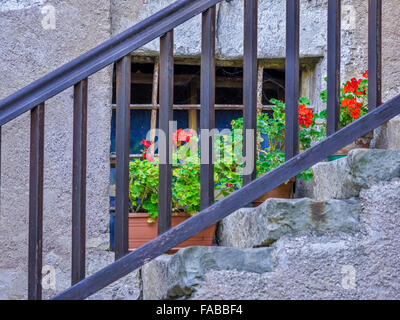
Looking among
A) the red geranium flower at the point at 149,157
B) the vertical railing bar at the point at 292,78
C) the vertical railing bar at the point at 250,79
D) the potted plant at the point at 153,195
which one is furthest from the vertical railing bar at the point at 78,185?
the red geranium flower at the point at 149,157

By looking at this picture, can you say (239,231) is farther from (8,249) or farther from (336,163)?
(8,249)

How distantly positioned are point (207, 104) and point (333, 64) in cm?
43

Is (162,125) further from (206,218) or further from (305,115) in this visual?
(305,115)

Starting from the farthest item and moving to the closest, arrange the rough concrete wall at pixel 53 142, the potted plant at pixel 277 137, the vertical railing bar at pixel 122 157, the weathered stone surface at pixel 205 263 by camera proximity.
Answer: the rough concrete wall at pixel 53 142, the potted plant at pixel 277 137, the vertical railing bar at pixel 122 157, the weathered stone surface at pixel 205 263

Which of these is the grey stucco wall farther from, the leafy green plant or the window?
the leafy green plant

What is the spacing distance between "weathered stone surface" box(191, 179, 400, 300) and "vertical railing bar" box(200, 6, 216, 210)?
27 centimetres

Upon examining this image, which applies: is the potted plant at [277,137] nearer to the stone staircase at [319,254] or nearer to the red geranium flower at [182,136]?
the red geranium flower at [182,136]

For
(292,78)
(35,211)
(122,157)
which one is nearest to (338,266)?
(292,78)

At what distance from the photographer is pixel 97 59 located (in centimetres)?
159

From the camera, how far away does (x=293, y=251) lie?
59.2 inches

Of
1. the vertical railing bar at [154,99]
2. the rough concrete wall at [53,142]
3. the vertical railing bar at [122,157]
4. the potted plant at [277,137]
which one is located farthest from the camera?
the vertical railing bar at [154,99]

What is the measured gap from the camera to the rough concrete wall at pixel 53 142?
286 centimetres

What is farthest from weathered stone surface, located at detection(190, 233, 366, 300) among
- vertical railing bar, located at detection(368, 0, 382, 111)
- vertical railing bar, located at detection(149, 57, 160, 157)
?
vertical railing bar, located at detection(149, 57, 160, 157)
